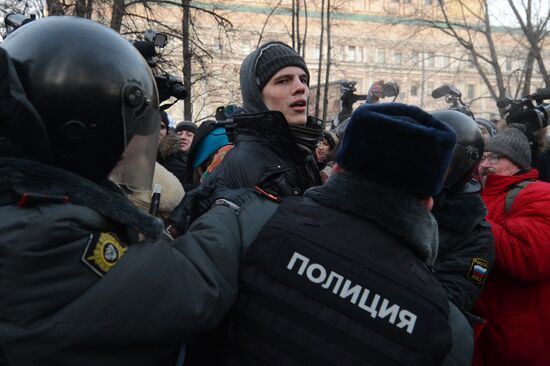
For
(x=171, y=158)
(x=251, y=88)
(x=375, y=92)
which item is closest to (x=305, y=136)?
(x=251, y=88)

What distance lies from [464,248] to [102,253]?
1.65m

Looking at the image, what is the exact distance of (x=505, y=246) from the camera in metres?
2.45

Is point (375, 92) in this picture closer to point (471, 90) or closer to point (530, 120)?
point (530, 120)

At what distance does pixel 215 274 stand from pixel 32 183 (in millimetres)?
460

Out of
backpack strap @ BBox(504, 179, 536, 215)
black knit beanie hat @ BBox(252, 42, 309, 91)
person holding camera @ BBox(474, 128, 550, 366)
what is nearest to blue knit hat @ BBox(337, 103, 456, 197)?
black knit beanie hat @ BBox(252, 42, 309, 91)

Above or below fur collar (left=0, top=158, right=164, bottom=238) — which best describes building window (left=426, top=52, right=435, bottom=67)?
below

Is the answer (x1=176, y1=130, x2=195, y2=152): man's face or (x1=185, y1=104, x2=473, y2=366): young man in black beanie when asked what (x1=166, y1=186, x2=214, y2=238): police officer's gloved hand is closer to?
(x1=185, y1=104, x2=473, y2=366): young man in black beanie

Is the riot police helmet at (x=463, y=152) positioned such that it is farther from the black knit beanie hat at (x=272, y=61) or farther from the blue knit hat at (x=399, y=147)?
the blue knit hat at (x=399, y=147)

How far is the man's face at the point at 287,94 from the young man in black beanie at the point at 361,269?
106 centimetres

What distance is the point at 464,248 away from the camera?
7.41ft

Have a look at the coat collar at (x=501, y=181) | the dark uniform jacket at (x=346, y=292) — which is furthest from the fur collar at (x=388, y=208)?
the coat collar at (x=501, y=181)

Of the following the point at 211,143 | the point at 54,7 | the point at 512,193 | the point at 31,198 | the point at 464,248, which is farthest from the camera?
the point at 54,7

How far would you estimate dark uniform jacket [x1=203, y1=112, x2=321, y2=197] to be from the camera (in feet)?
6.85

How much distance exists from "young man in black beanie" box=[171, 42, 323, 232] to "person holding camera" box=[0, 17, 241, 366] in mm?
634
